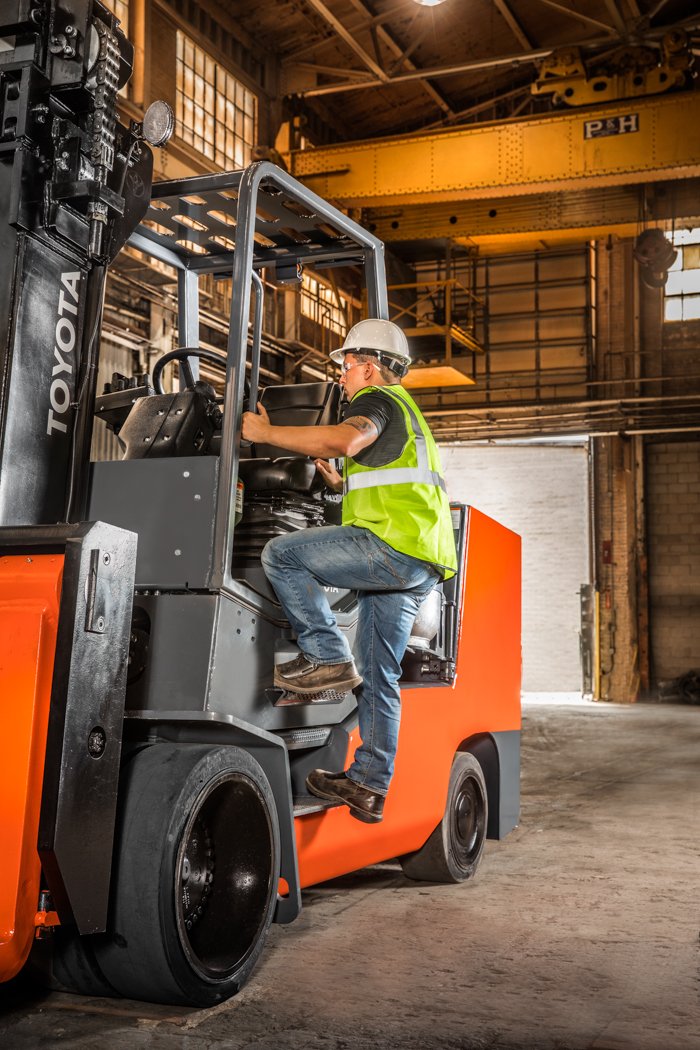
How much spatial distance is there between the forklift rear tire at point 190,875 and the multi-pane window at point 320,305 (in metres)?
14.3

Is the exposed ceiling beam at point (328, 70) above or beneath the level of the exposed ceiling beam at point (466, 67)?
above

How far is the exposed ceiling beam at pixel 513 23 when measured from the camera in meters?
15.3

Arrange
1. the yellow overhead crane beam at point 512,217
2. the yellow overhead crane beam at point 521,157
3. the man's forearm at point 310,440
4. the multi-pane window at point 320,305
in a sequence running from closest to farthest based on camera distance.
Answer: the man's forearm at point 310,440
the yellow overhead crane beam at point 521,157
the yellow overhead crane beam at point 512,217
the multi-pane window at point 320,305

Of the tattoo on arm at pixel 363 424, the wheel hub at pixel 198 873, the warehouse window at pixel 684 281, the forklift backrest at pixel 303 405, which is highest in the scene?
the warehouse window at pixel 684 281

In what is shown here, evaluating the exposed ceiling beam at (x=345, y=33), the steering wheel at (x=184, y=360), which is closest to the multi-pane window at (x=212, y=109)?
the exposed ceiling beam at (x=345, y=33)

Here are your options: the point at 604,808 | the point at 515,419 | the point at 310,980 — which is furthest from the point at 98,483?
the point at 515,419

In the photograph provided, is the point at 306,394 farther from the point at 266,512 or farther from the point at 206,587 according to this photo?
the point at 206,587

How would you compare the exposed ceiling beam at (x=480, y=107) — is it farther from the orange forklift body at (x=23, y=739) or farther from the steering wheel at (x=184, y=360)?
the orange forklift body at (x=23, y=739)

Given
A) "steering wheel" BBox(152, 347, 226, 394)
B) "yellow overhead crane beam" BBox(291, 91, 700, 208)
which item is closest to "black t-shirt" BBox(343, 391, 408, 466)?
"steering wheel" BBox(152, 347, 226, 394)

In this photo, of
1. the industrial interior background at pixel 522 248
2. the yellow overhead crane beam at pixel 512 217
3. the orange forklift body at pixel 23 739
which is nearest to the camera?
the orange forklift body at pixel 23 739

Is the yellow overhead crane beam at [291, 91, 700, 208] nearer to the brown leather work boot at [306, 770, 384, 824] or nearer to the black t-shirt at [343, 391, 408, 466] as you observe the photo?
the black t-shirt at [343, 391, 408, 466]

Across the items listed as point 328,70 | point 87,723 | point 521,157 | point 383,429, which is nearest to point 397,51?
point 328,70

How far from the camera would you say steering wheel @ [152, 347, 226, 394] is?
163 inches

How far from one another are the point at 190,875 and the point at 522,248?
50.6 feet
